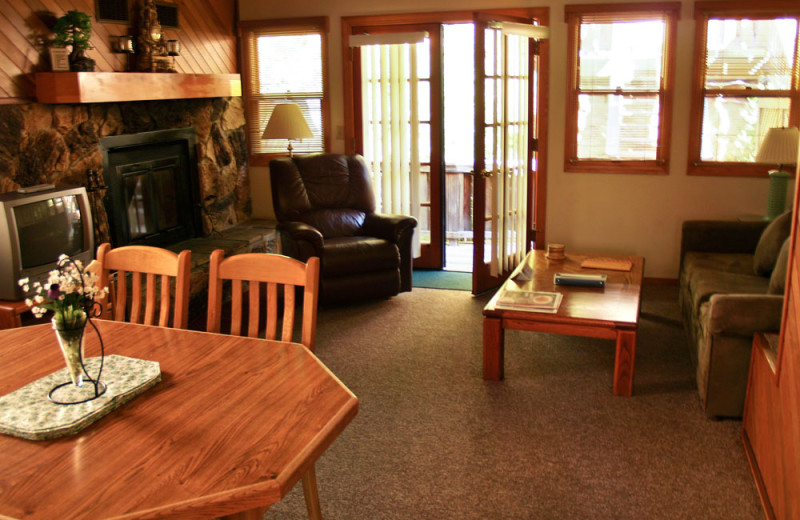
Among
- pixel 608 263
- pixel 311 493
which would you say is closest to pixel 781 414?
pixel 311 493

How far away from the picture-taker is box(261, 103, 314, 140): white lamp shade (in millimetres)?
5441

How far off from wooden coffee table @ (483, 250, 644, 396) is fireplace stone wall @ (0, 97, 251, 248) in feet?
8.24

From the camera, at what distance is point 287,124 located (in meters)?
5.45

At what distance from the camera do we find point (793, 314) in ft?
7.57

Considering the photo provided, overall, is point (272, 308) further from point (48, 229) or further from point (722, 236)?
point (722, 236)

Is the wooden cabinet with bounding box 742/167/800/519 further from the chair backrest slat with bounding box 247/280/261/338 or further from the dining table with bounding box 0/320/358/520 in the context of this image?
the chair backrest slat with bounding box 247/280/261/338

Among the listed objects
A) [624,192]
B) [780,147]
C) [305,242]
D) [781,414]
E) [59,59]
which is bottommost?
[781,414]

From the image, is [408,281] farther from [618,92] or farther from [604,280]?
[618,92]

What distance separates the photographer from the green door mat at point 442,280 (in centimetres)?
561

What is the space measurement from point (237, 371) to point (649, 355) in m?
2.72

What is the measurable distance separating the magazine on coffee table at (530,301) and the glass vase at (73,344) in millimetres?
2197

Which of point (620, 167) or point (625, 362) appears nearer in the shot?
point (625, 362)

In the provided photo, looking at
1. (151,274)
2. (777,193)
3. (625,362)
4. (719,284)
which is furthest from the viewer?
(777,193)

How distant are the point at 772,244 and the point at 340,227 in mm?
2860
